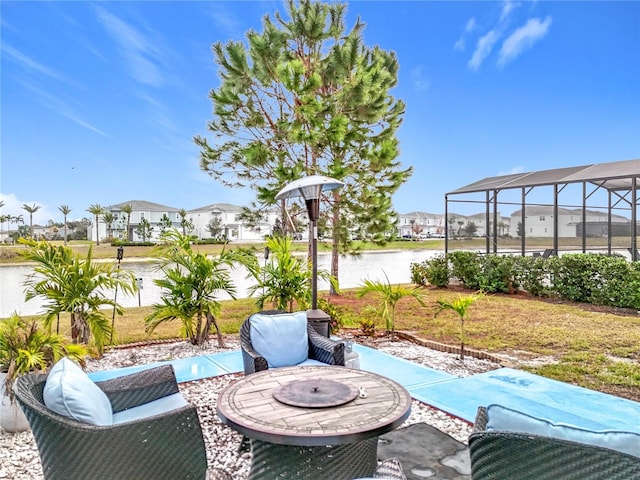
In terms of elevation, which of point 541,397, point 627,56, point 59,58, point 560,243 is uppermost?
point 627,56

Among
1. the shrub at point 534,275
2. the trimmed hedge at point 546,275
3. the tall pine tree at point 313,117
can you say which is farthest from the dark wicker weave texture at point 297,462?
the shrub at point 534,275

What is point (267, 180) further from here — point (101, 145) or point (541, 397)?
point (101, 145)

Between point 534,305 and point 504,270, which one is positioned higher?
point 504,270

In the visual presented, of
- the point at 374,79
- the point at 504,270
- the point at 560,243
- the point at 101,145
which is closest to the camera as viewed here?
the point at 374,79

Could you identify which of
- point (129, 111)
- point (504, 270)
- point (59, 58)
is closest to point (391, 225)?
point (504, 270)

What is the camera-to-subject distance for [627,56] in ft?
37.5

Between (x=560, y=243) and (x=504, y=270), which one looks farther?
(x=560, y=243)

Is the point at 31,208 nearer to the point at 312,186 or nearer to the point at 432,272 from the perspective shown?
the point at 312,186

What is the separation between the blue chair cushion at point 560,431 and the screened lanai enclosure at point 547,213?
31.8ft

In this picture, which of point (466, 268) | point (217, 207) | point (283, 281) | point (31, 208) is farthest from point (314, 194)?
point (217, 207)

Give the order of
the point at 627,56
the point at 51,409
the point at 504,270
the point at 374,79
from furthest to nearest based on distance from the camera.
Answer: the point at 627,56 → the point at 504,270 → the point at 374,79 → the point at 51,409

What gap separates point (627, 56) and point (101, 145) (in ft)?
54.2

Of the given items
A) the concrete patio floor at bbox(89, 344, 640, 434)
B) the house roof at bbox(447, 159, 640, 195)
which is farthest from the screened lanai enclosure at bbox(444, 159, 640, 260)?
the concrete patio floor at bbox(89, 344, 640, 434)

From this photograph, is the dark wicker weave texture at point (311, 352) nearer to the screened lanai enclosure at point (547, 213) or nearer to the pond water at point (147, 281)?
Result: the pond water at point (147, 281)
